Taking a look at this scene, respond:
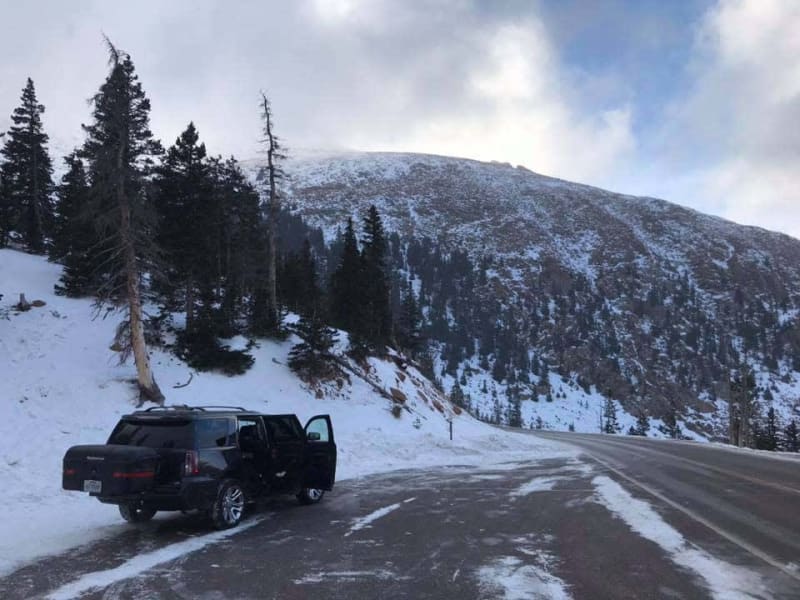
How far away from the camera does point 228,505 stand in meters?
9.12

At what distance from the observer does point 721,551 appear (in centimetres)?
743

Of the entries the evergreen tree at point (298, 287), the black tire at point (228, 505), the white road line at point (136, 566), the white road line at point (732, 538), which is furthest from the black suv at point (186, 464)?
the evergreen tree at point (298, 287)

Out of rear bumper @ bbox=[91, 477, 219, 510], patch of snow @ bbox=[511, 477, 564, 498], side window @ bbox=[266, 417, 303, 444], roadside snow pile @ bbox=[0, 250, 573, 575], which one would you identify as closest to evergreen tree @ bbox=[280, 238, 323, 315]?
roadside snow pile @ bbox=[0, 250, 573, 575]

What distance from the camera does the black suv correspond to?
8.35 metres

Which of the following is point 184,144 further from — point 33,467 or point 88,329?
point 33,467

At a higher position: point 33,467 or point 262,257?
point 262,257

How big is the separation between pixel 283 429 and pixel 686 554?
270 inches

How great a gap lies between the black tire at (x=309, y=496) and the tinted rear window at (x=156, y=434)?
3.28 metres

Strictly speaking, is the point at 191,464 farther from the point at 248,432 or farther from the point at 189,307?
the point at 189,307

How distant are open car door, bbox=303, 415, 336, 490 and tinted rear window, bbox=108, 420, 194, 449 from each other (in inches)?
120

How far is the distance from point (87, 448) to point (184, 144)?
87.5 feet

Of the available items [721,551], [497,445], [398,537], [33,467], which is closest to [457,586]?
[398,537]

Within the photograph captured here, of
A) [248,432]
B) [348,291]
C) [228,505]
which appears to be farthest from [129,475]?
[348,291]

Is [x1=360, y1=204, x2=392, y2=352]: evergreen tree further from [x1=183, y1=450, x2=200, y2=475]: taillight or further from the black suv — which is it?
[x1=183, y1=450, x2=200, y2=475]: taillight
